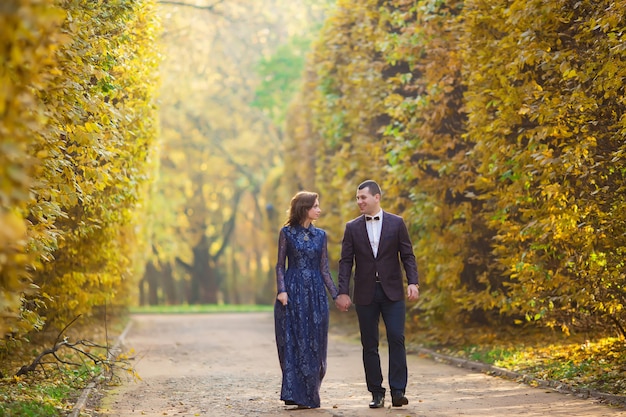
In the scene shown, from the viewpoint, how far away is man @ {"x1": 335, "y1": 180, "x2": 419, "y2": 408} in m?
10.0

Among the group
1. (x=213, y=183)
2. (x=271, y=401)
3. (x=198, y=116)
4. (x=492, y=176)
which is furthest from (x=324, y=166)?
(x=213, y=183)

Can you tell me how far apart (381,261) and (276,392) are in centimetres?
273

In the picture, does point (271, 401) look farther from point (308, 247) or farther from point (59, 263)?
point (59, 263)

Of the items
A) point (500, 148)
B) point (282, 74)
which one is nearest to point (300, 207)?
point (500, 148)

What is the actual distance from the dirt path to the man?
0.36 meters

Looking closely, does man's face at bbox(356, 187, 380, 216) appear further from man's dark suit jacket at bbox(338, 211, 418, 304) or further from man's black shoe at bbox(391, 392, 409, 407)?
man's black shoe at bbox(391, 392, 409, 407)

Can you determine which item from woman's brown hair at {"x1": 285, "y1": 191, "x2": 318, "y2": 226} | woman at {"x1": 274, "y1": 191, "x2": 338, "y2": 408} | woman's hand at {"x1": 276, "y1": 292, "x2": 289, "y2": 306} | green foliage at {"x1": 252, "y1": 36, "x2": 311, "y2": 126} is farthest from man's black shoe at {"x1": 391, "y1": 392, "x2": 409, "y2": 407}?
green foliage at {"x1": 252, "y1": 36, "x2": 311, "y2": 126}

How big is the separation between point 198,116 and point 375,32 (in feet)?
96.4

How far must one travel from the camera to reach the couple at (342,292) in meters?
10.1

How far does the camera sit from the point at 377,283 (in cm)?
1016

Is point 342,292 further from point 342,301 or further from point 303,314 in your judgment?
point 303,314

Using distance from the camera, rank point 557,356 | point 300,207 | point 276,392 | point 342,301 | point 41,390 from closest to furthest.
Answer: point 342,301 → point 300,207 → point 41,390 → point 276,392 → point 557,356

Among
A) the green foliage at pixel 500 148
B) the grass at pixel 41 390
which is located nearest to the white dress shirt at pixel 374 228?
the green foliage at pixel 500 148

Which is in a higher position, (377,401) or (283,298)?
(283,298)
